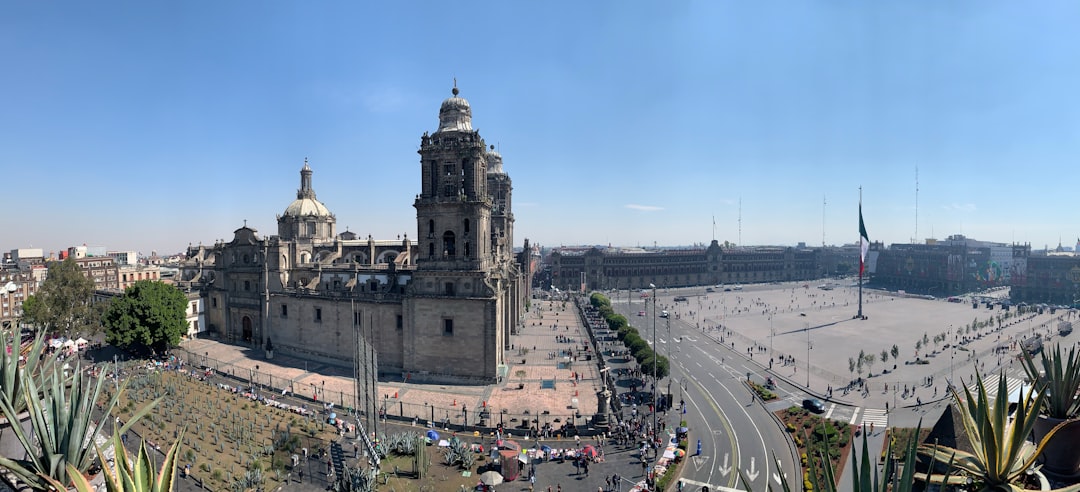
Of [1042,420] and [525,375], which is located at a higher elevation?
[1042,420]

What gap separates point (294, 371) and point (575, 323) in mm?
44795

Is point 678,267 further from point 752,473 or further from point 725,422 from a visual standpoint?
point 752,473

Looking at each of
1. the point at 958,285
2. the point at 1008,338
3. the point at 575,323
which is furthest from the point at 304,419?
the point at 958,285

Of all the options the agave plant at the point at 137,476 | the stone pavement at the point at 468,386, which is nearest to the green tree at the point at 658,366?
the stone pavement at the point at 468,386

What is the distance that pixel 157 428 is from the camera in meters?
36.4

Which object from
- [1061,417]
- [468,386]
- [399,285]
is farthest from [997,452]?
[399,285]

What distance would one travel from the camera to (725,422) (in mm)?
41812

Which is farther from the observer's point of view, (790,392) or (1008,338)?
(1008,338)

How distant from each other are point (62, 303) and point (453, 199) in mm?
48816

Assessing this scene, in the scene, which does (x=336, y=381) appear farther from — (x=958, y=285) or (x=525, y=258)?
(x=958, y=285)

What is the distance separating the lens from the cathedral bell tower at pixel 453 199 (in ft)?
161

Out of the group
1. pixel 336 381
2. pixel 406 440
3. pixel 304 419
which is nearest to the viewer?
pixel 406 440

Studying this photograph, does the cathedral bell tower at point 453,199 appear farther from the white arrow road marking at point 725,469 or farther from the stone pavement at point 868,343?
the stone pavement at point 868,343

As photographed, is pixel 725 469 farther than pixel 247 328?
No
